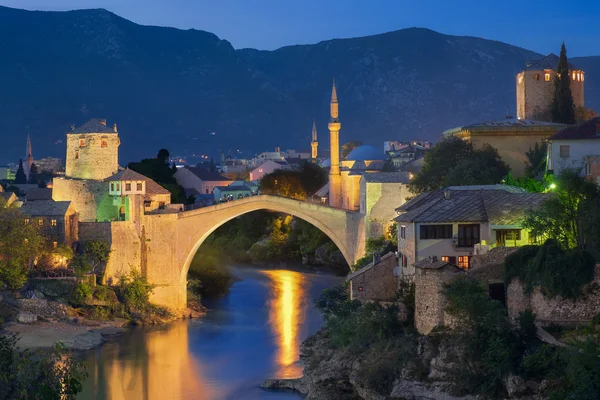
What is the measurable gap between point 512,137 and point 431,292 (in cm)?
2169

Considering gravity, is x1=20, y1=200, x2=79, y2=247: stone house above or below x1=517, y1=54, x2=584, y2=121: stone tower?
below

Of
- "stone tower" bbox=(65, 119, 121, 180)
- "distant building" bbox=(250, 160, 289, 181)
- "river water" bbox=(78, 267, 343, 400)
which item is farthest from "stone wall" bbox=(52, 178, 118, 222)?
"distant building" bbox=(250, 160, 289, 181)

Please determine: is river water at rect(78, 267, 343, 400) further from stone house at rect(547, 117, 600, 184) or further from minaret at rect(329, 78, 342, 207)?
stone house at rect(547, 117, 600, 184)

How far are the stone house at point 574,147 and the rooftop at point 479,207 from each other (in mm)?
4837

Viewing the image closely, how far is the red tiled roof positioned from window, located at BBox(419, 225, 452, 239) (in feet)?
30.4

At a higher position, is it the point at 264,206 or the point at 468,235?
the point at 264,206

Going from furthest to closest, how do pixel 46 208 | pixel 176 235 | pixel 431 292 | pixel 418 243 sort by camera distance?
pixel 176 235
pixel 46 208
pixel 418 243
pixel 431 292

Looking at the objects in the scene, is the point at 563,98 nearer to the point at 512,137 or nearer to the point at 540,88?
the point at 540,88

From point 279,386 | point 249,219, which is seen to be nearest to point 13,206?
point 279,386

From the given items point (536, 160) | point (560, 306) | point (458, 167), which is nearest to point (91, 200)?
point (458, 167)

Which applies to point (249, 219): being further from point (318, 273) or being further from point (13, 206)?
point (13, 206)

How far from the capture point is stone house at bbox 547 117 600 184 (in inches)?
1620

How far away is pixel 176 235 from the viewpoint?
52219 mm

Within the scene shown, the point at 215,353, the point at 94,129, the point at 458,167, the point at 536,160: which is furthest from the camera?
the point at 94,129
